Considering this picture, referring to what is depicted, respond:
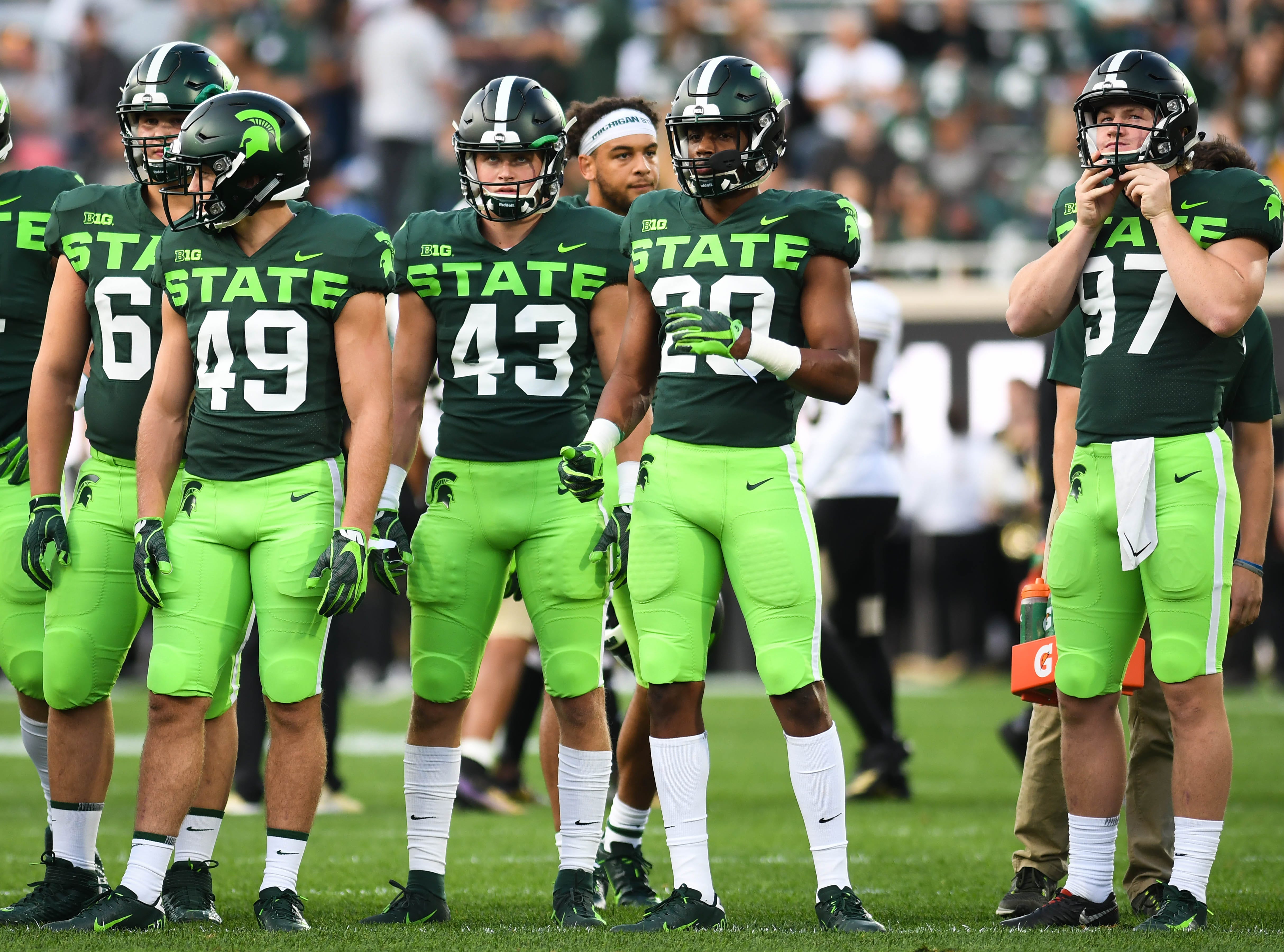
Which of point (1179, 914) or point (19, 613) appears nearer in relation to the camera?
point (1179, 914)

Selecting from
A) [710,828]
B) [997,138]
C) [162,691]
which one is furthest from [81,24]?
[162,691]

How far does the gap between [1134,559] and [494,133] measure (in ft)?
6.37

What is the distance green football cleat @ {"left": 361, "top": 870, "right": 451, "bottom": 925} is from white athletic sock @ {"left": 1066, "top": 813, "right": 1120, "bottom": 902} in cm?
159

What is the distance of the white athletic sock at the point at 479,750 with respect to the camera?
22.7ft

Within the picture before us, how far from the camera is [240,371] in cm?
439

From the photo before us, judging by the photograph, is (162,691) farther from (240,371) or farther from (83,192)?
(83,192)

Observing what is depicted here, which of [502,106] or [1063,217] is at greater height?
[502,106]

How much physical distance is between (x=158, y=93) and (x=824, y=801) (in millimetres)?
2519

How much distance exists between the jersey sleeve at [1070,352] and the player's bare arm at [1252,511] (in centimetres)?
43

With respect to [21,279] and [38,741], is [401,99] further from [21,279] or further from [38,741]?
[38,741]

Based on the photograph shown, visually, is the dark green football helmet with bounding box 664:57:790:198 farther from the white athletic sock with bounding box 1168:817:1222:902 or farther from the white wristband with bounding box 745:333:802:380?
the white athletic sock with bounding box 1168:817:1222:902

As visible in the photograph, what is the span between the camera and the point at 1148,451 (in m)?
4.25

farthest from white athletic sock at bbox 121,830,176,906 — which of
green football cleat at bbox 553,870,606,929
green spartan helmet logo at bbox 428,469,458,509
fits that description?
green spartan helmet logo at bbox 428,469,458,509

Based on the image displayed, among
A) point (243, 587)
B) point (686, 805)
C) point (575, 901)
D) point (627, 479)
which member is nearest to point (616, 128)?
point (627, 479)
